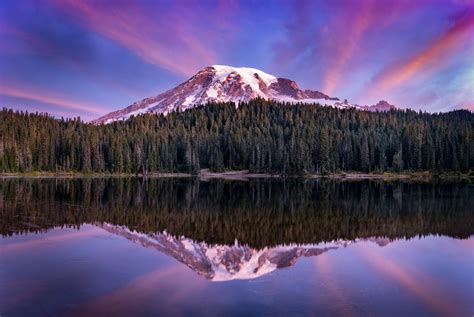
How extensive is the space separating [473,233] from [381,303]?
18.6 m

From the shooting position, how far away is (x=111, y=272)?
59.3 ft

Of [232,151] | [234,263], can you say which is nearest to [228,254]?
[234,263]

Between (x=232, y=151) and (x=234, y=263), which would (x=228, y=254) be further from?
(x=232, y=151)

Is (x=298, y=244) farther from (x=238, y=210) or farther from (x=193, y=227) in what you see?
(x=238, y=210)

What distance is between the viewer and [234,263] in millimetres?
20172

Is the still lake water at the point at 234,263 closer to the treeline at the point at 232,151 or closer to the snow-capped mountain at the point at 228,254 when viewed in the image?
the snow-capped mountain at the point at 228,254

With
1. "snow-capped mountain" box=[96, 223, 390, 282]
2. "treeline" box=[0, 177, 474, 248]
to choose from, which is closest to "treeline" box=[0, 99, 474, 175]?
"treeline" box=[0, 177, 474, 248]

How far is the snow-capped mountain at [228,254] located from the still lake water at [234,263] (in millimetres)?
64

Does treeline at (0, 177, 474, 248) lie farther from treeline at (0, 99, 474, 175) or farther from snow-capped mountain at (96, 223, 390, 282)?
treeline at (0, 99, 474, 175)

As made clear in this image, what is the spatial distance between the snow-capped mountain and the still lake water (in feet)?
0.21

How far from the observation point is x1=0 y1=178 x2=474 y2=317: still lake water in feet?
45.9

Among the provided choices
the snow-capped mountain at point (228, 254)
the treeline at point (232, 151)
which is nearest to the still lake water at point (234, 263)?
the snow-capped mountain at point (228, 254)

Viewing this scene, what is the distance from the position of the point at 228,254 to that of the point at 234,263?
2.03 meters

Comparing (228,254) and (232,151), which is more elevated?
(232,151)
